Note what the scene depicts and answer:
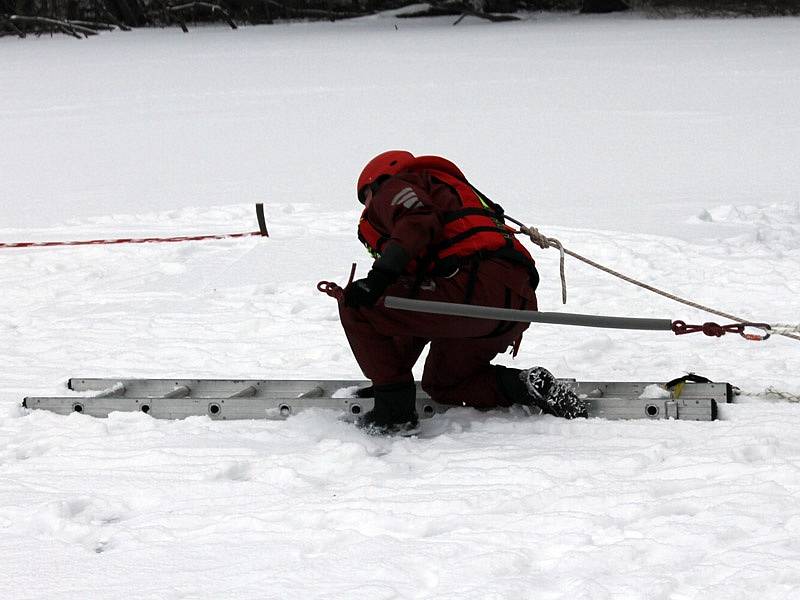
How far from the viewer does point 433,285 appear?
150 inches

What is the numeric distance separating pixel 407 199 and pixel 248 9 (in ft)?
74.2

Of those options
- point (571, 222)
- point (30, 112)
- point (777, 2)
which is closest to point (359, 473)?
point (571, 222)

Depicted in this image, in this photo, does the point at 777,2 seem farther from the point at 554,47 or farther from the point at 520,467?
the point at 520,467

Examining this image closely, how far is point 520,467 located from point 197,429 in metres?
1.24

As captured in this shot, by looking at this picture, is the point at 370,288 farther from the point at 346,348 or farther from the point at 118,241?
the point at 118,241

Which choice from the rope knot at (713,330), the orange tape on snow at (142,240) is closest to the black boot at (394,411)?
the rope knot at (713,330)

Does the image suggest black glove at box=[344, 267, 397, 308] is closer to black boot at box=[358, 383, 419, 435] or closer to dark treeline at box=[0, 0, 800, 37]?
black boot at box=[358, 383, 419, 435]

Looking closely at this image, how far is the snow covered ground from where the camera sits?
290cm

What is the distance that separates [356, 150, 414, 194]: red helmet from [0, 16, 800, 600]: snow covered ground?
881mm

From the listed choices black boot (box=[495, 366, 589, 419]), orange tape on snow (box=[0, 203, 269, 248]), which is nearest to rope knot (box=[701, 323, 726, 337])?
black boot (box=[495, 366, 589, 419])

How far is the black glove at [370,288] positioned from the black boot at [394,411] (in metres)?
0.43

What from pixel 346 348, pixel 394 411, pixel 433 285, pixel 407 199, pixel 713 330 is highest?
pixel 407 199

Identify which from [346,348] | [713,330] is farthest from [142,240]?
[713,330]

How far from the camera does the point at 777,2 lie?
71.5 feet
